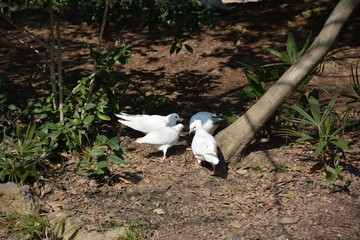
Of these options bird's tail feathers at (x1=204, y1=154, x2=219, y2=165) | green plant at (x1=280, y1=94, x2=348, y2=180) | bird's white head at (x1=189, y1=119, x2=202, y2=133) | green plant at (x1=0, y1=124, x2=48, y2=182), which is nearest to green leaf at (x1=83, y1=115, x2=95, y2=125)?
green plant at (x1=0, y1=124, x2=48, y2=182)

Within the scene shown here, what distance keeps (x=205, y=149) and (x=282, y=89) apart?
3.41 ft

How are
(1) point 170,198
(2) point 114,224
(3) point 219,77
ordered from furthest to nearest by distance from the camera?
(3) point 219,77, (1) point 170,198, (2) point 114,224

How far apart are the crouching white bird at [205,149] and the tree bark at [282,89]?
0.24 metres

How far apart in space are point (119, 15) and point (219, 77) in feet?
9.19

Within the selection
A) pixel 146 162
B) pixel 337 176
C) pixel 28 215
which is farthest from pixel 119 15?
pixel 337 176

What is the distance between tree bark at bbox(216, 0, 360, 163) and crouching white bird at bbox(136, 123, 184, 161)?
52 centimetres

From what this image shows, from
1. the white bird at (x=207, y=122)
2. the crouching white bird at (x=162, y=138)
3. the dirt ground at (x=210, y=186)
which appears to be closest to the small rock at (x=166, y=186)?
the dirt ground at (x=210, y=186)

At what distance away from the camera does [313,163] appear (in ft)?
17.7

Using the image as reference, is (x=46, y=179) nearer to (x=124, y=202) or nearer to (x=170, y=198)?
(x=124, y=202)

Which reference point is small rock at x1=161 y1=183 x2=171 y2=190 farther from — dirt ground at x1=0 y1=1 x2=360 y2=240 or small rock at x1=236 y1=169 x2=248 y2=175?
small rock at x1=236 y1=169 x2=248 y2=175

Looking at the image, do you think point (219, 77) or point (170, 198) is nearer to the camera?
point (170, 198)

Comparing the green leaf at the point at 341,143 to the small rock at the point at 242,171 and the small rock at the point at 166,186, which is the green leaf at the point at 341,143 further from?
the small rock at the point at 166,186

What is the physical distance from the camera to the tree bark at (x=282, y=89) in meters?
5.29

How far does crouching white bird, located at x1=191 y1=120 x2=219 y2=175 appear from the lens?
16.6 ft
